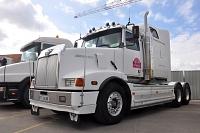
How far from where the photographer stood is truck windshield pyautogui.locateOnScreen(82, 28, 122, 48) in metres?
6.14

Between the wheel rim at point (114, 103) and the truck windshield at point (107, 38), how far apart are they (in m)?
1.60

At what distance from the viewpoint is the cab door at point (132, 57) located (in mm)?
6169

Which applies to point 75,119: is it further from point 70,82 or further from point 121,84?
point 121,84

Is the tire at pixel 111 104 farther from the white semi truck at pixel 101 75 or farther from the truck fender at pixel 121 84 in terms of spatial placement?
the truck fender at pixel 121 84

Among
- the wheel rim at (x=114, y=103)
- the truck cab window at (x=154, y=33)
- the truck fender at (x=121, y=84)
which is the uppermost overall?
the truck cab window at (x=154, y=33)

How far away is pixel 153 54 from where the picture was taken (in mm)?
7371

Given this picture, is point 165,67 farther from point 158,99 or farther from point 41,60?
point 41,60

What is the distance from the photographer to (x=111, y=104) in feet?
17.2

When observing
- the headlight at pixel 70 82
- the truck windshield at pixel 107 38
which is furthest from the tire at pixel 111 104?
the truck windshield at pixel 107 38

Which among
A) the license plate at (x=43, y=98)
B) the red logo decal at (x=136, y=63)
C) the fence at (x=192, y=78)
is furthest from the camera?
the fence at (x=192, y=78)

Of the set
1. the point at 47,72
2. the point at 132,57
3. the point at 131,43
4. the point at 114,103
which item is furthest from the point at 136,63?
the point at 47,72

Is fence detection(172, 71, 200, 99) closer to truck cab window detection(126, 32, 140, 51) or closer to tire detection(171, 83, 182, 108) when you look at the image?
tire detection(171, 83, 182, 108)

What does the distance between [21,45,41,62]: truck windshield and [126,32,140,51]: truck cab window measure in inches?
161

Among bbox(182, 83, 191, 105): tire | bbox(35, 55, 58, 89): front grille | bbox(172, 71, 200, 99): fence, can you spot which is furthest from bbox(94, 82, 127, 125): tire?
bbox(172, 71, 200, 99): fence
